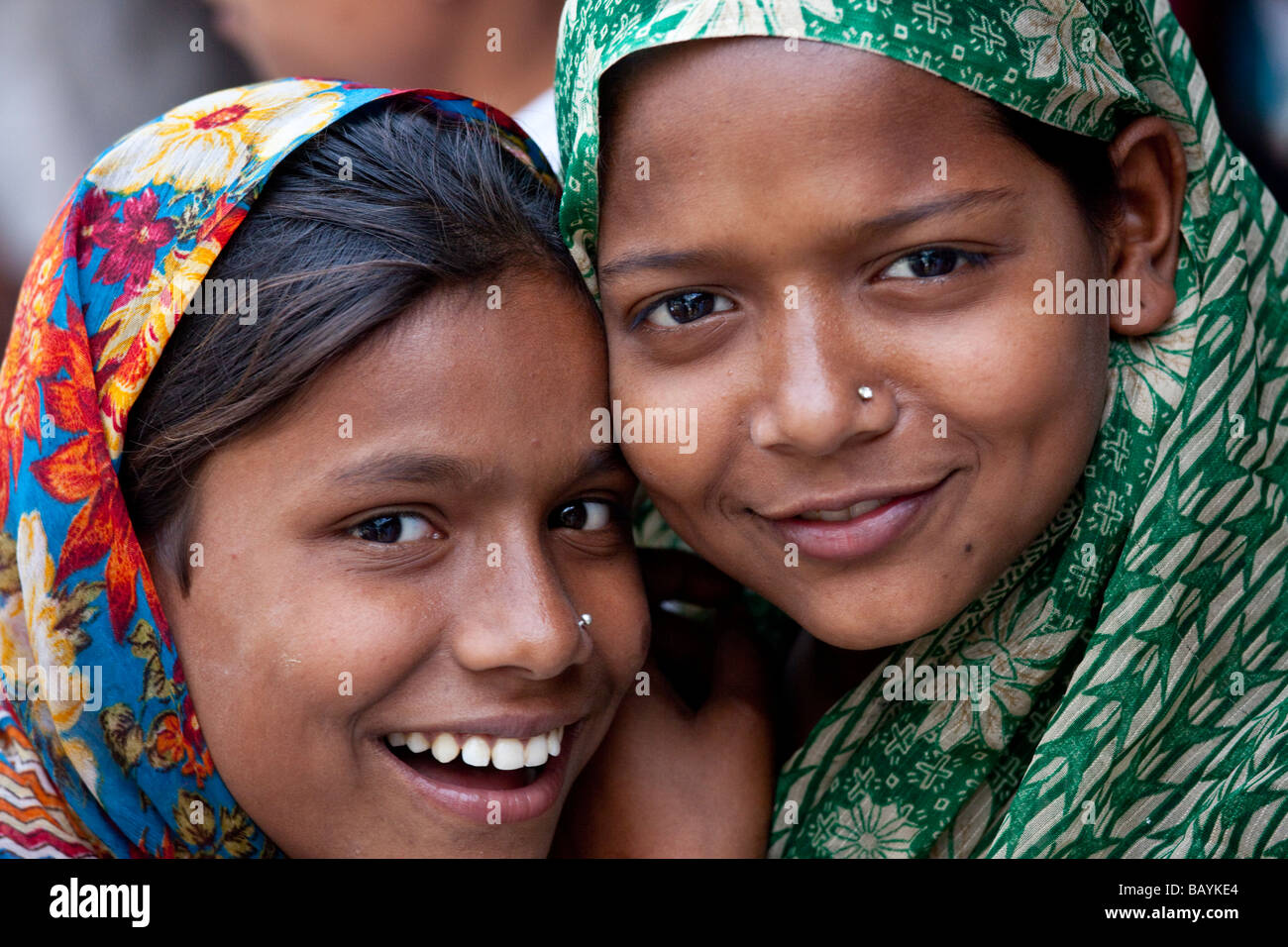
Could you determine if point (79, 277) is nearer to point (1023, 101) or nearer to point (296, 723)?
point (296, 723)

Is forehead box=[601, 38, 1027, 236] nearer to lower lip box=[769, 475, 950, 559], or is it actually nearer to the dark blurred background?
lower lip box=[769, 475, 950, 559]

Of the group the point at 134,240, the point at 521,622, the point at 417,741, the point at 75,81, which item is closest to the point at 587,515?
the point at 521,622

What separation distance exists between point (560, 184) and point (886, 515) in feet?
2.57

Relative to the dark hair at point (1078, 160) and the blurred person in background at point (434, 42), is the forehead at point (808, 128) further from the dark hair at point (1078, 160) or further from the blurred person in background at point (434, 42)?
the blurred person in background at point (434, 42)

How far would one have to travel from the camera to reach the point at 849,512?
169 centimetres

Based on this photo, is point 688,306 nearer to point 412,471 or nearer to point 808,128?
point 808,128

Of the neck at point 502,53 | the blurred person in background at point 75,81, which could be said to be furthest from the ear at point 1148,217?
the blurred person in background at point 75,81

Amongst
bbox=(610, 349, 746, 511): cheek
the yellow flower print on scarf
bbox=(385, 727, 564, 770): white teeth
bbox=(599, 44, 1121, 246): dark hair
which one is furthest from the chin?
the yellow flower print on scarf

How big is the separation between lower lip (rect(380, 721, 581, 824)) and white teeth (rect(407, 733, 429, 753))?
28mm

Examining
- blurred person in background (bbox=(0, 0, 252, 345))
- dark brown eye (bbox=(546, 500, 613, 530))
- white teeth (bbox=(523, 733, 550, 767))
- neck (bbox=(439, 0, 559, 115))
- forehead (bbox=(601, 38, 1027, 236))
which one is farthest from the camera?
blurred person in background (bbox=(0, 0, 252, 345))

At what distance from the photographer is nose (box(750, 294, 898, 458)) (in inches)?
60.8

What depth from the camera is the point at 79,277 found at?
1.79 metres

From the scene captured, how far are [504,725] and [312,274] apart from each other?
659 millimetres

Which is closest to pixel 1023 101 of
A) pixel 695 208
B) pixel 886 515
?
pixel 695 208
